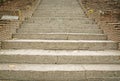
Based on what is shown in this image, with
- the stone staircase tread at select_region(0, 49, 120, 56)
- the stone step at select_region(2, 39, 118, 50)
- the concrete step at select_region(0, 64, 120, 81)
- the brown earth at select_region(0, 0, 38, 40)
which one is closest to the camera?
the concrete step at select_region(0, 64, 120, 81)

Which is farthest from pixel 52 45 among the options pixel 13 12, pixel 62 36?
pixel 13 12

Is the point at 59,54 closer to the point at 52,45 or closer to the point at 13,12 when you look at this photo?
the point at 52,45

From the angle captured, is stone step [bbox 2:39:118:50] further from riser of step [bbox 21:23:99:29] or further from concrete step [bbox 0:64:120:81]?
riser of step [bbox 21:23:99:29]

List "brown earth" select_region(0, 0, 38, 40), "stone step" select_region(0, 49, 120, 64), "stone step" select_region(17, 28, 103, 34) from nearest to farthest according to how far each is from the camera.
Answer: "stone step" select_region(0, 49, 120, 64), "brown earth" select_region(0, 0, 38, 40), "stone step" select_region(17, 28, 103, 34)

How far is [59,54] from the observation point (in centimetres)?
441

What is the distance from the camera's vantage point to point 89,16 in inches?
285

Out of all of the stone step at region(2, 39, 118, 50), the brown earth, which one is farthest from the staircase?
the brown earth

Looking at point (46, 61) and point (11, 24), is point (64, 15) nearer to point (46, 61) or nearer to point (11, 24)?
point (11, 24)

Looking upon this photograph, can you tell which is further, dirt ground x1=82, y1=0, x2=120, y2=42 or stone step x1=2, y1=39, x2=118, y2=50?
dirt ground x1=82, y1=0, x2=120, y2=42

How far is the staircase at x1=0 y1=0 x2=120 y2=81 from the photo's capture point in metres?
3.90

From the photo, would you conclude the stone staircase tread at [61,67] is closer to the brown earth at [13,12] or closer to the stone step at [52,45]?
the stone step at [52,45]

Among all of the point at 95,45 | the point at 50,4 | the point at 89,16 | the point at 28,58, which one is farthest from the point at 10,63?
the point at 50,4

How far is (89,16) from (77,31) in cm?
147

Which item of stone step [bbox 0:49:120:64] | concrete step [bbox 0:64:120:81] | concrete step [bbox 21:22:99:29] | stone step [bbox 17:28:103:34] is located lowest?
concrete step [bbox 0:64:120:81]
